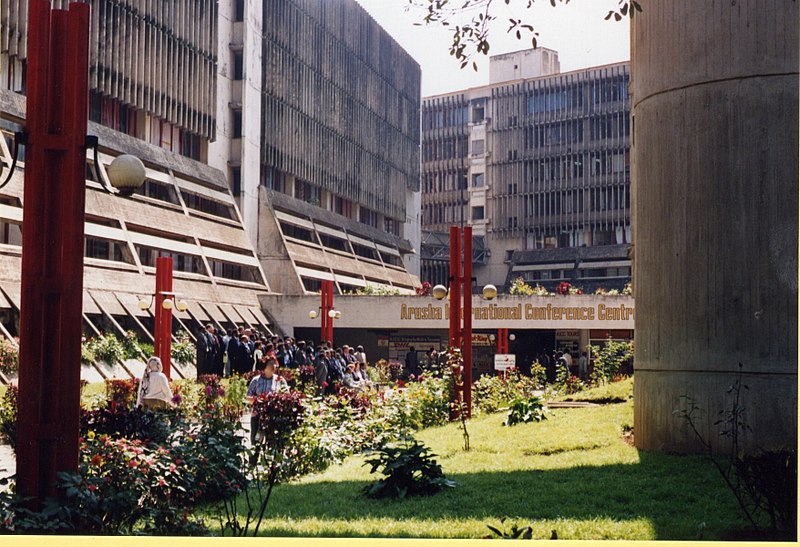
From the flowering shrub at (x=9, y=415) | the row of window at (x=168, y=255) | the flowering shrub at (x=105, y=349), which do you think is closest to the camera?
the flowering shrub at (x=9, y=415)

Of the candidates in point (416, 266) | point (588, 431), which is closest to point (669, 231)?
point (588, 431)

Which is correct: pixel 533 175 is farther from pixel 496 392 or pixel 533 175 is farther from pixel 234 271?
pixel 496 392

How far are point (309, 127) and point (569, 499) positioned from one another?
114 feet

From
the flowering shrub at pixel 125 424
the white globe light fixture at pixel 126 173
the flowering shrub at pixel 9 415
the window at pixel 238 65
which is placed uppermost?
the window at pixel 238 65

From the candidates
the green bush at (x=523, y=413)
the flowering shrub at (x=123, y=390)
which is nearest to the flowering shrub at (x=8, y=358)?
the flowering shrub at (x=123, y=390)

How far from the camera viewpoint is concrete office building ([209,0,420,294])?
1523 inches

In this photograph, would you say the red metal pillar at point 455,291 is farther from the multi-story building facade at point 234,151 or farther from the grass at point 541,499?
the multi-story building facade at point 234,151

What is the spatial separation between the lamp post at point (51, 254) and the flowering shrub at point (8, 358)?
42.6 feet

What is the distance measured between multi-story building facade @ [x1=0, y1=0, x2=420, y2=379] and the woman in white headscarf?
7423mm

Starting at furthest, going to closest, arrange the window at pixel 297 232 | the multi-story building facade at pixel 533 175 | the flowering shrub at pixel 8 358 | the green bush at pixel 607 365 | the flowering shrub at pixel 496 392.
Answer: the multi-story building facade at pixel 533 175 → the window at pixel 297 232 → the green bush at pixel 607 365 → the flowering shrub at pixel 8 358 → the flowering shrub at pixel 496 392

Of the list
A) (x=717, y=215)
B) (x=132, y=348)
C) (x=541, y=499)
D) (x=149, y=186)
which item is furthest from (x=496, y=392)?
(x=149, y=186)

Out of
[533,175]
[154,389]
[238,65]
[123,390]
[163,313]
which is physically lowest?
[123,390]

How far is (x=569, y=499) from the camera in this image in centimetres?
888

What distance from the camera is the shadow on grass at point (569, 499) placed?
27.0 ft
